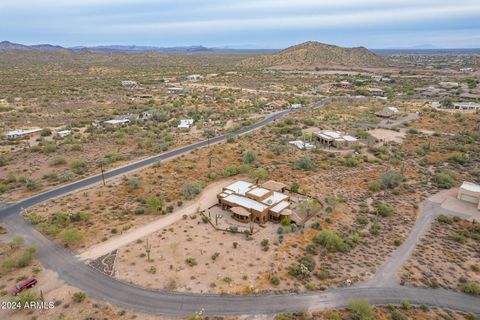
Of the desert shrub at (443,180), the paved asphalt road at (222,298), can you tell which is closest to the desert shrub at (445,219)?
the desert shrub at (443,180)

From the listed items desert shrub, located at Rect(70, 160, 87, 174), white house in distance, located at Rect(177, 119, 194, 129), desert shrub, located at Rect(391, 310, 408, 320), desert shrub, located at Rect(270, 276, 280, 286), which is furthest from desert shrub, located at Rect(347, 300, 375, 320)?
white house in distance, located at Rect(177, 119, 194, 129)

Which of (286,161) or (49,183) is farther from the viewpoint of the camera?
(286,161)

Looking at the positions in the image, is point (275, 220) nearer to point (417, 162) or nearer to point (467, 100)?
point (417, 162)

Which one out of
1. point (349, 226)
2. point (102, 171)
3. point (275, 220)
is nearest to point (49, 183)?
point (102, 171)

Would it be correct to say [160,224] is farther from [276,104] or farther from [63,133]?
[276,104]

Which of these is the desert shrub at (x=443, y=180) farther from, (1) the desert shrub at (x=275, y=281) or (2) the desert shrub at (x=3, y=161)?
(2) the desert shrub at (x=3, y=161)
